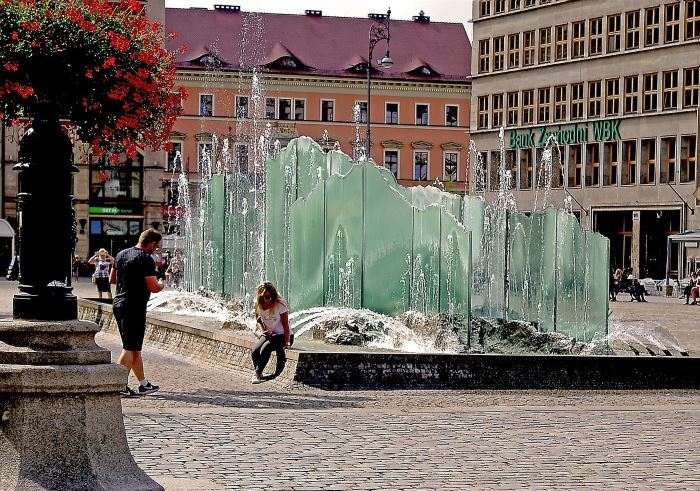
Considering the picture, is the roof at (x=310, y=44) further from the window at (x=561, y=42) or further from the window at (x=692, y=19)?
the window at (x=692, y=19)

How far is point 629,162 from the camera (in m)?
75.7

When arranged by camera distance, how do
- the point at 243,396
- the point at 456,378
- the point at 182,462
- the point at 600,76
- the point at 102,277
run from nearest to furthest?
1. the point at 182,462
2. the point at 243,396
3. the point at 456,378
4. the point at 102,277
5. the point at 600,76

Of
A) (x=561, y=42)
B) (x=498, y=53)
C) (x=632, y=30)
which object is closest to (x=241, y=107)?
(x=498, y=53)

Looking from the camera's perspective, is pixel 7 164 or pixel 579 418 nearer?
pixel 579 418

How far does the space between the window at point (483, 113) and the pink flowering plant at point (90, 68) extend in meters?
68.5

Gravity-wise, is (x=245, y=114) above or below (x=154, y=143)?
above

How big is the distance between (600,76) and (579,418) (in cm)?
6366

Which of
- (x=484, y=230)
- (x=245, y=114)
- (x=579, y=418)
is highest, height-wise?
(x=245, y=114)

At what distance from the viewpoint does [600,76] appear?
77562 millimetres

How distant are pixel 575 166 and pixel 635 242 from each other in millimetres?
7083

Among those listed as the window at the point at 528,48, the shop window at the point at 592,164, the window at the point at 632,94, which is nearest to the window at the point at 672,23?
the window at the point at 632,94

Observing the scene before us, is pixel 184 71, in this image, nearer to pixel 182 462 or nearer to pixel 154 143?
pixel 154 143

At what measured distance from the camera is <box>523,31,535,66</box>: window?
81.7 meters

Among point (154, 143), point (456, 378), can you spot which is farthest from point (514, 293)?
point (154, 143)
